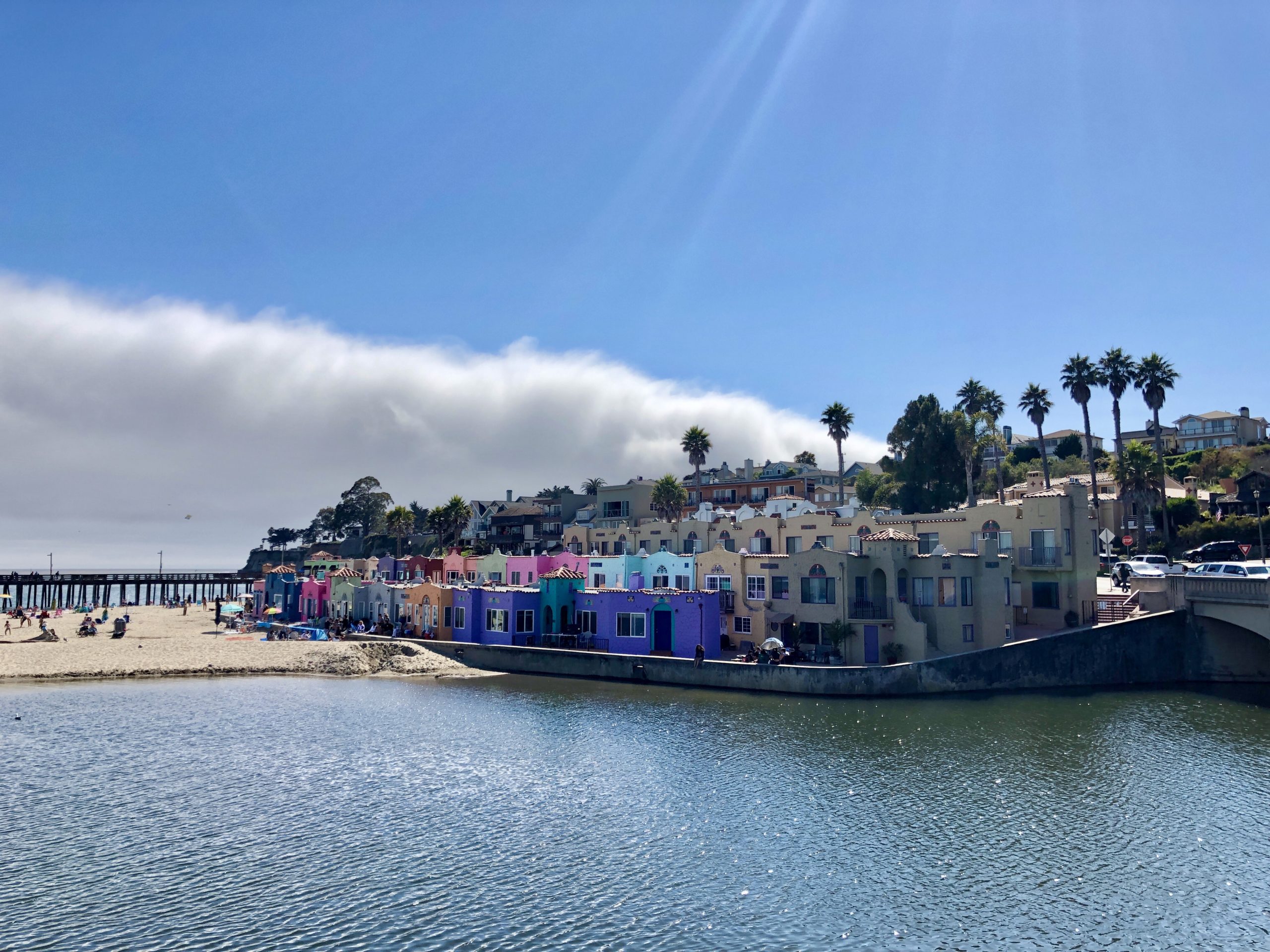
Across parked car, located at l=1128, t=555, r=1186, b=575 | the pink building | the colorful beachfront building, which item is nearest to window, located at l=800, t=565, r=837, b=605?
the colorful beachfront building

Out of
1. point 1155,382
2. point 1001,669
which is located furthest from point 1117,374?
point 1001,669

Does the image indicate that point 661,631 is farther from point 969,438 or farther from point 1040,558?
point 969,438

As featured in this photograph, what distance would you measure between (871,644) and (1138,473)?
48.2 metres

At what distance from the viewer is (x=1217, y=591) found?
53.2m

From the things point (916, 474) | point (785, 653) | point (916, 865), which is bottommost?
point (916, 865)

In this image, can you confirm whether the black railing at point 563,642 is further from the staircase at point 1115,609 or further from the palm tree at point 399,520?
the palm tree at point 399,520

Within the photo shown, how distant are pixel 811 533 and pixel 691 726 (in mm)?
29275

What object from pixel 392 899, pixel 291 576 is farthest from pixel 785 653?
pixel 291 576

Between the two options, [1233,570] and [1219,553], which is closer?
[1233,570]

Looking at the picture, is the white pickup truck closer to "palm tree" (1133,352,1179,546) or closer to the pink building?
"palm tree" (1133,352,1179,546)

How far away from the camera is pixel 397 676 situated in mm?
61875

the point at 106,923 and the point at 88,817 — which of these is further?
the point at 88,817

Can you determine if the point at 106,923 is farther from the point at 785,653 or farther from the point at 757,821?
the point at 785,653

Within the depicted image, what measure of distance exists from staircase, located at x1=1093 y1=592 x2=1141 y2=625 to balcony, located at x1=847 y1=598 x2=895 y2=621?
16814 mm
